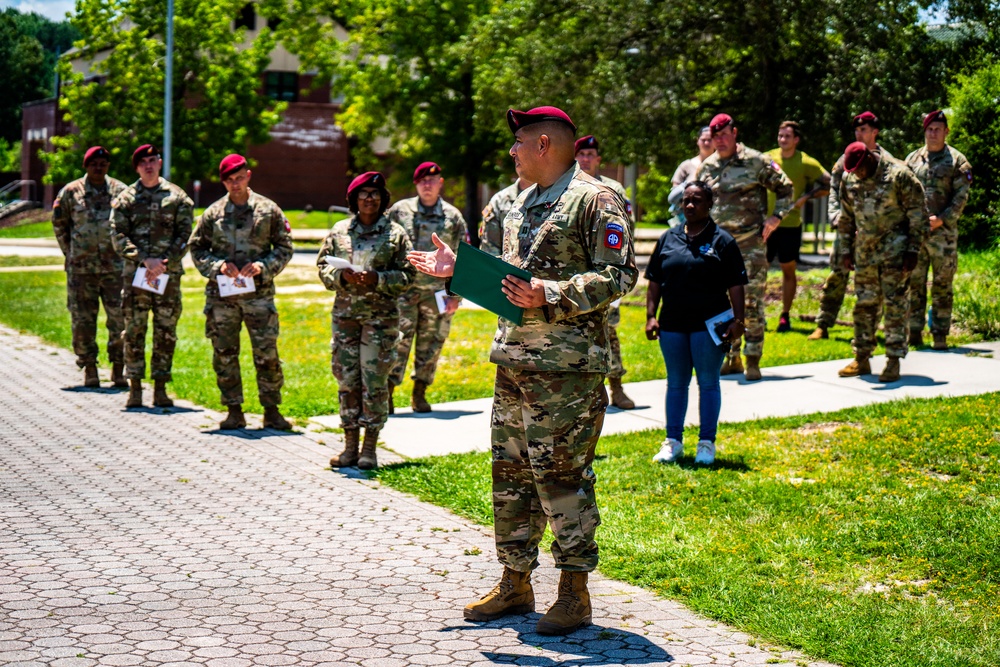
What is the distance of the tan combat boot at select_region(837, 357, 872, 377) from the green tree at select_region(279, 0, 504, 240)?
2967 cm

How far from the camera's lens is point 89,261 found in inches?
526

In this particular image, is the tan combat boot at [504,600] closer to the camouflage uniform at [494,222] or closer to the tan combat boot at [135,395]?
the camouflage uniform at [494,222]

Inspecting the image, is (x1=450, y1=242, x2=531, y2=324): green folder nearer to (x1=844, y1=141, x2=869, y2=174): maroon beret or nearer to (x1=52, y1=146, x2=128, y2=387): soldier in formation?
(x1=844, y1=141, x2=869, y2=174): maroon beret

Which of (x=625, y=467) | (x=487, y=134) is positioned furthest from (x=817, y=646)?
(x=487, y=134)

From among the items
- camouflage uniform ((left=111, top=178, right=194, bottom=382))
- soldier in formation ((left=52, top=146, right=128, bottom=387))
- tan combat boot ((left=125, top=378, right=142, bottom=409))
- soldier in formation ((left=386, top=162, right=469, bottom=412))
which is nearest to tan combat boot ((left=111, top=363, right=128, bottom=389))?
soldier in formation ((left=52, top=146, right=128, bottom=387))

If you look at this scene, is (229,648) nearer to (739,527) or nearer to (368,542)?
(368,542)

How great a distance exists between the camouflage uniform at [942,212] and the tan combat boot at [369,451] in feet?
21.7

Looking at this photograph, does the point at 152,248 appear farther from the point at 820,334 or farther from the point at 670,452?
the point at 820,334

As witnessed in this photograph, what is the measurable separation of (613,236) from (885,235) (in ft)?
21.8

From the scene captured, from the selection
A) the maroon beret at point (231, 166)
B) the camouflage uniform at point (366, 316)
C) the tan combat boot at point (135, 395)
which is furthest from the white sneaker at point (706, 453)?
the tan combat boot at point (135, 395)

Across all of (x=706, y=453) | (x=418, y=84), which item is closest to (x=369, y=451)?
(x=706, y=453)

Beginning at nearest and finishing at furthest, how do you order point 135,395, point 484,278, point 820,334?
point 484,278, point 135,395, point 820,334

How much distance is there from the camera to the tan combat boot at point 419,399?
38.1 feet

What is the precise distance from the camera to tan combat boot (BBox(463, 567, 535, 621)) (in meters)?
5.77
